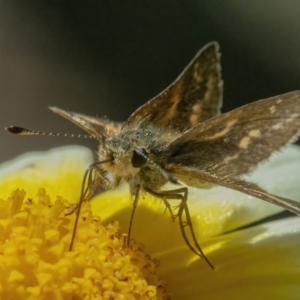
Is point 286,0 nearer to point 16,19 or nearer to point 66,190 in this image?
point 16,19

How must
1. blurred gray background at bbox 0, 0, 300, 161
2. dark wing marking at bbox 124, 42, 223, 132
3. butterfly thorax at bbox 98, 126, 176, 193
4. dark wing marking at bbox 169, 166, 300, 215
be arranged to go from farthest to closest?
blurred gray background at bbox 0, 0, 300, 161, dark wing marking at bbox 124, 42, 223, 132, butterfly thorax at bbox 98, 126, 176, 193, dark wing marking at bbox 169, 166, 300, 215

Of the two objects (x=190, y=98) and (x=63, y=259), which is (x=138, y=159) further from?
(x=190, y=98)

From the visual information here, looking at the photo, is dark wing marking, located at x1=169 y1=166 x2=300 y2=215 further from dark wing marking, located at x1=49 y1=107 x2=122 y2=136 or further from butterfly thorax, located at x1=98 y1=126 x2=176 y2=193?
dark wing marking, located at x1=49 y1=107 x2=122 y2=136

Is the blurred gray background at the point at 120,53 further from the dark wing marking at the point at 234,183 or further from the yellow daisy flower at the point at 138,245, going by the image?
the dark wing marking at the point at 234,183

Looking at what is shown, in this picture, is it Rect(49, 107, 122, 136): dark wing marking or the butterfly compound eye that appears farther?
Rect(49, 107, 122, 136): dark wing marking

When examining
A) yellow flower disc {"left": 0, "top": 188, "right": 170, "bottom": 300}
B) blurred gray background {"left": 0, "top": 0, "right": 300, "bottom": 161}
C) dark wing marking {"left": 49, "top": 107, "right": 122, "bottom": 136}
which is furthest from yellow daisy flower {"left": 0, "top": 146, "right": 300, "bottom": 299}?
blurred gray background {"left": 0, "top": 0, "right": 300, "bottom": 161}

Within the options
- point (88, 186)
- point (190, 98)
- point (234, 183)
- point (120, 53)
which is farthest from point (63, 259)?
point (120, 53)

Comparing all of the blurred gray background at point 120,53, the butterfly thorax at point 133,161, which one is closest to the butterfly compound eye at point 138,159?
the butterfly thorax at point 133,161

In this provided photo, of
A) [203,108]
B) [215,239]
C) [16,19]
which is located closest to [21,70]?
[16,19]
